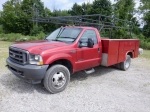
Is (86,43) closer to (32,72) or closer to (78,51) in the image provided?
(78,51)

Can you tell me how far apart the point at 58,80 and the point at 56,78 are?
0.36 ft

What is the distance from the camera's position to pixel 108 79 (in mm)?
5340

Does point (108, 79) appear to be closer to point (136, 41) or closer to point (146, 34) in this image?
point (136, 41)

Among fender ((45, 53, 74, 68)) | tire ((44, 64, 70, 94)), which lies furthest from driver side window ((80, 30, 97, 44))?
tire ((44, 64, 70, 94))

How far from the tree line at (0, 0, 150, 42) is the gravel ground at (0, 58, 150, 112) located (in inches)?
658

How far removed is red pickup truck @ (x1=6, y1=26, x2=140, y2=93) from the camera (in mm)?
3572

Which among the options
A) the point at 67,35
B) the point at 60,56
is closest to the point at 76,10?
the point at 67,35

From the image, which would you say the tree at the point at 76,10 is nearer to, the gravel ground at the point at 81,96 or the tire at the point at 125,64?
the tire at the point at 125,64

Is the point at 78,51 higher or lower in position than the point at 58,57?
higher

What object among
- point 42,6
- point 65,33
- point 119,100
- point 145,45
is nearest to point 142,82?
point 119,100

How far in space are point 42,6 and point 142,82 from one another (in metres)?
33.9

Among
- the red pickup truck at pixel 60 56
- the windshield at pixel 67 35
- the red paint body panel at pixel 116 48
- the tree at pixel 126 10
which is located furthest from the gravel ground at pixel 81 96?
the tree at pixel 126 10

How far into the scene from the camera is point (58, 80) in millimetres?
4062

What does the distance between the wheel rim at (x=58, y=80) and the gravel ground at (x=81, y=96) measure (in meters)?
0.24
